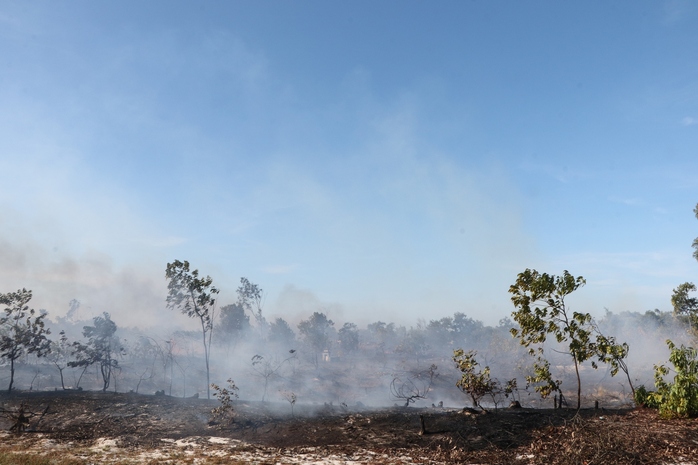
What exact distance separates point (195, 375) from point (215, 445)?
54605 millimetres

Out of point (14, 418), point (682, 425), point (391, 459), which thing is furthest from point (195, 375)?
point (682, 425)

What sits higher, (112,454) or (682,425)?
(682,425)

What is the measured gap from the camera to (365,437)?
2122cm

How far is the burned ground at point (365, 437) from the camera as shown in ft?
52.6

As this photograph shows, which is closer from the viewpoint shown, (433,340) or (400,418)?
(400,418)

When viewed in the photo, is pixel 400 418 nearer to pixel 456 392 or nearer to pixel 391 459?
pixel 391 459

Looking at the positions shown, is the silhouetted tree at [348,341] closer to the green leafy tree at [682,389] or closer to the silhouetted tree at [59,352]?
the silhouetted tree at [59,352]

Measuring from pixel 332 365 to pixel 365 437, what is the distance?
2577 inches

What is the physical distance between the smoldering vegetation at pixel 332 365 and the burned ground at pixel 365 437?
779 inches

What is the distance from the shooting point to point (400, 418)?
2475cm

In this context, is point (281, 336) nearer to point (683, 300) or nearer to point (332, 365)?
point (332, 365)

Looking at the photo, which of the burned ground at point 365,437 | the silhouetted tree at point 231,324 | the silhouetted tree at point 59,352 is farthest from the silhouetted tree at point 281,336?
the burned ground at point 365,437

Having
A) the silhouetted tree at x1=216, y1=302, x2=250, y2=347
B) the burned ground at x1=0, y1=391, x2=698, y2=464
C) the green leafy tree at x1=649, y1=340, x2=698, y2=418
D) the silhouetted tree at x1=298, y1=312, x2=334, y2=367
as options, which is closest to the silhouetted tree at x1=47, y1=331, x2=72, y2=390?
the burned ground at x1=0, y1=391, x2=698, y2=464

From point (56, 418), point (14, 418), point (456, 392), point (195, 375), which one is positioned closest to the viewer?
point (14, 418)
